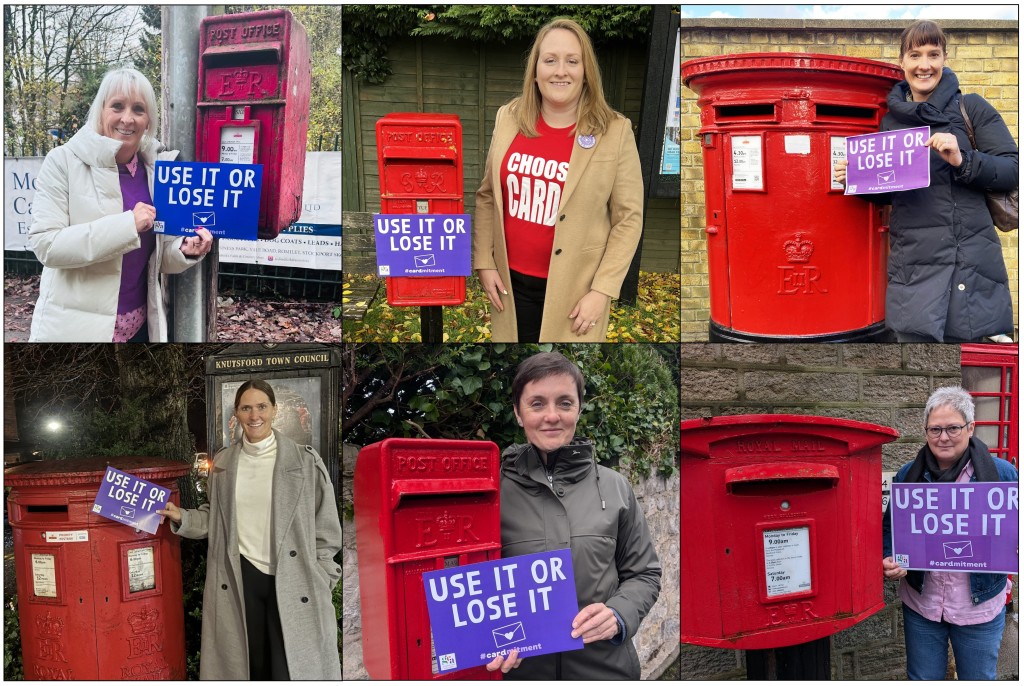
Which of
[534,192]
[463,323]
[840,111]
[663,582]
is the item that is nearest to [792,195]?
[840,111]

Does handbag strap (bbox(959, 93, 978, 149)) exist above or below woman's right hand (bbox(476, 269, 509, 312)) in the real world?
above

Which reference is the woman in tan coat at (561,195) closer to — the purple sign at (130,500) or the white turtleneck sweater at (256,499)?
the white turtleneck sweater at (256,499)

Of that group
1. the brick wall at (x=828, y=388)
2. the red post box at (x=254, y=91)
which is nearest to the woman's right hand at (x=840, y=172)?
the brick wall at (x=828, y=388)

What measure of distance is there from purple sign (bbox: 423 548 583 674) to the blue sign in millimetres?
2160

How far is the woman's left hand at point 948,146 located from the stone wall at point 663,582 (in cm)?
203

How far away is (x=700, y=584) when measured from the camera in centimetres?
414

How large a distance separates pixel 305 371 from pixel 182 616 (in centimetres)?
138

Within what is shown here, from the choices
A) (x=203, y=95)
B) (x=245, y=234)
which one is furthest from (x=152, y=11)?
(x=245, y=234)

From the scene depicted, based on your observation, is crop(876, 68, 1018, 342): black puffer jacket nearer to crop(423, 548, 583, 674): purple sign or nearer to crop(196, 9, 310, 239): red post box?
crop(423, 548, 583, 674): purple sign

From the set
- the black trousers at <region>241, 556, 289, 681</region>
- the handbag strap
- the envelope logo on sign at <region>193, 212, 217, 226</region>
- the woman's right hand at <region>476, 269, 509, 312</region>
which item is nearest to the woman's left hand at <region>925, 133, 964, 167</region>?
the handbag strap

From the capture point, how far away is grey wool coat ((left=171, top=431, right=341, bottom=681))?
4.21 m

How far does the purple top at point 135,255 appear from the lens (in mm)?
4426

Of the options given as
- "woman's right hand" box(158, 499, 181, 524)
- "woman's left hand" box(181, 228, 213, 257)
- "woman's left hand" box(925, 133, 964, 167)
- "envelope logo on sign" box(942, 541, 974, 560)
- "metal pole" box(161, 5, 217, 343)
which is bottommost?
"envelope logo on sign" box(942, 541, 974, 560)

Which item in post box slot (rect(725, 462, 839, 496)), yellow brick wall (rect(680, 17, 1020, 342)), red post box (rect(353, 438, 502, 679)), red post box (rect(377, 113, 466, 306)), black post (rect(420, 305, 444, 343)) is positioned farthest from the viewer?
yellow brick wall (rect(680, 17, 1020, 342))
